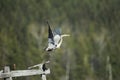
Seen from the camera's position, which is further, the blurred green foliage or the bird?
the blurred green foliage

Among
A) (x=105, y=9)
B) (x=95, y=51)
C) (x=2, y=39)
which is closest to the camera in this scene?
(x=2, y=39)

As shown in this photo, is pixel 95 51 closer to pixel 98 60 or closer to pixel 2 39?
pixel 98 60

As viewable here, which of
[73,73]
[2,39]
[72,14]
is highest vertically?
[72,14]

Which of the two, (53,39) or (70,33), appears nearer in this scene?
(53,39)

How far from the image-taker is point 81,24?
35844 millimetres

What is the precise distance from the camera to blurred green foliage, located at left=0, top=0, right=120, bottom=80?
30703mm

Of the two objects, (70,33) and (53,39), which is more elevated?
(70,33)

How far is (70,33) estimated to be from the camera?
34625mm

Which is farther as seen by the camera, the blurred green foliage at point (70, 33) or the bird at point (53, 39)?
the blurred green foliage at point (70, 33)

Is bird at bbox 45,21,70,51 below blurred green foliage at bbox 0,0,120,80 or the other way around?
below

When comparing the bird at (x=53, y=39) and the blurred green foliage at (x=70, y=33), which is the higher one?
the blurred green foliage at (x=70, y=33)

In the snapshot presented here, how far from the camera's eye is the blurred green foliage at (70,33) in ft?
101

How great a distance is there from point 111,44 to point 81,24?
2561mm

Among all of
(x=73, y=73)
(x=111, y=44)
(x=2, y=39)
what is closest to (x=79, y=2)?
(x=111, y=44)
